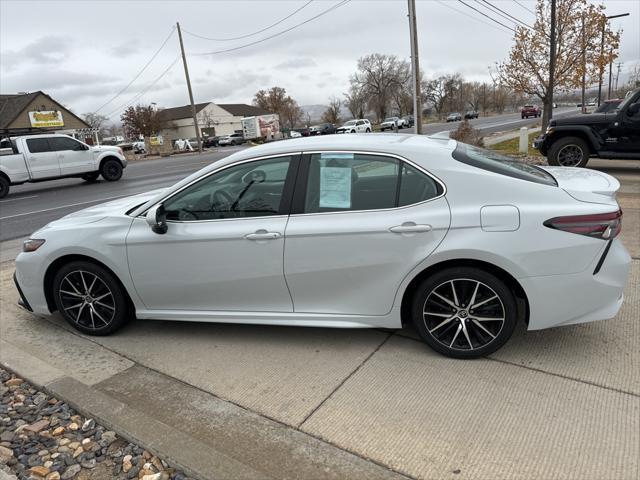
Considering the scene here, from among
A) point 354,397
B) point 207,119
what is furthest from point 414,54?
point 207,119

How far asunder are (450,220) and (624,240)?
12.5 feet

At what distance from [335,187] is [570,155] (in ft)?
29.8

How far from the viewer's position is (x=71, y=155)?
1672 cm

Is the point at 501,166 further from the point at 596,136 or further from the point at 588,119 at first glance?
the point at 588,119

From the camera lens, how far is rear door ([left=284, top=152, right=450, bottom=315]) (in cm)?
320

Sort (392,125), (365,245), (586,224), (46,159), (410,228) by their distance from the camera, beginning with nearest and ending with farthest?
(586,224), (410,228), (365,245), (46,159), (392,125)

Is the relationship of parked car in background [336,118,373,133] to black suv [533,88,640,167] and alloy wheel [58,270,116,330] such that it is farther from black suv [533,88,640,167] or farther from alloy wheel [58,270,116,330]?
alloy wheel [58,270,116,330]

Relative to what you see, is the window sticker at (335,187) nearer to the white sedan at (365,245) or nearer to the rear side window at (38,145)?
the white sedan at (365,245)

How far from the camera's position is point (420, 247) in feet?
10.4

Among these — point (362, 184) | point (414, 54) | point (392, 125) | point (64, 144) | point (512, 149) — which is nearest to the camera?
point (362, 184)

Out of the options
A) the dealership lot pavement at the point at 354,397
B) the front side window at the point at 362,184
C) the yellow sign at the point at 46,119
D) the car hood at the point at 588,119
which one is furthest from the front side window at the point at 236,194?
the yellow sign at the point at 46,119

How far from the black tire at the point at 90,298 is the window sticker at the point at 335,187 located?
1.90 m

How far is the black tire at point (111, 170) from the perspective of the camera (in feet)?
57.9

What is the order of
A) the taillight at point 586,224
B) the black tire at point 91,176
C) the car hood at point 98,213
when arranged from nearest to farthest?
the taillight at point 586,224 → the car hood at point 98,213 → the black tire at point 91,176
